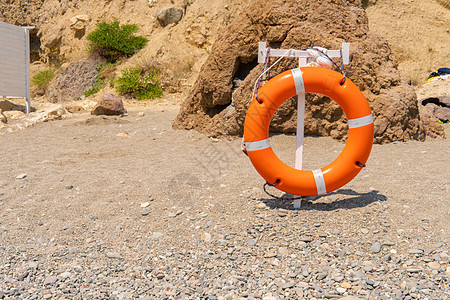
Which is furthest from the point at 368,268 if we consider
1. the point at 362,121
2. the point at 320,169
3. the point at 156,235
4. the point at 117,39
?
the point at 117,39

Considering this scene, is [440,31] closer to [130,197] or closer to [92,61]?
[92,61]

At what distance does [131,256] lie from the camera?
6.90 feet

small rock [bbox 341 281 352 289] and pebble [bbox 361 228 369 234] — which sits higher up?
pebble [bbox 361 228 369 234]

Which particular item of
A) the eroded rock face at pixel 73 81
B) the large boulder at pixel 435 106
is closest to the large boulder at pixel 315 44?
the large boulder at pixel 435 106

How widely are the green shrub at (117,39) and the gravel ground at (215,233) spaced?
289 inches

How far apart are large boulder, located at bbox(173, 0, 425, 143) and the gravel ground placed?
25.8 inches

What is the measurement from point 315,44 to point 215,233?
274cm

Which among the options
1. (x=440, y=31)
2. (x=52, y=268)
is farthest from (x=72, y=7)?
(x=52, y=268)

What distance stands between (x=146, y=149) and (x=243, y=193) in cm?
191

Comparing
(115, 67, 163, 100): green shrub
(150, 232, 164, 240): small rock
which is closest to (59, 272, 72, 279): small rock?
(150, 232, 164, 240): small rock

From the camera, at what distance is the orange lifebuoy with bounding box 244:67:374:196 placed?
2.43 m

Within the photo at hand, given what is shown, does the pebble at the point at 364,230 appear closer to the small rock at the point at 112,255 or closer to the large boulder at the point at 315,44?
the small rock at the point at 112,255

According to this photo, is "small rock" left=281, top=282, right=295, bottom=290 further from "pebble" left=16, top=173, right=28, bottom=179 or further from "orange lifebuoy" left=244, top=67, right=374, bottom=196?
"pebble" left=16, top=173, right=28, bottom=179

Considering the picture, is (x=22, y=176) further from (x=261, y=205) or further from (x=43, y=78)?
(x=43, y=78)
